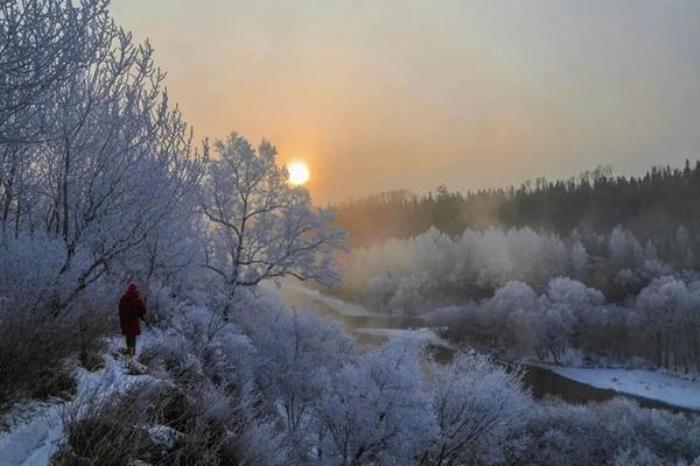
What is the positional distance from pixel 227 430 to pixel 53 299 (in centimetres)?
273

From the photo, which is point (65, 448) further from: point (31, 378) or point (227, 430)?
point (227, 430)

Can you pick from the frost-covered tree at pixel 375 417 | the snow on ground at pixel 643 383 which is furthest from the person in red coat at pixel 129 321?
the snow on ground at pixel 643 383

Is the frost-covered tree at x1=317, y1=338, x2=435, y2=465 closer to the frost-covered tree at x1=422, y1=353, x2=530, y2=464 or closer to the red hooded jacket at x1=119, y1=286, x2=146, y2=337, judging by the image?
the frost-covered tree at x1=422, y1=353, x2=530, y2=464

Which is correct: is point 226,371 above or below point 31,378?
below

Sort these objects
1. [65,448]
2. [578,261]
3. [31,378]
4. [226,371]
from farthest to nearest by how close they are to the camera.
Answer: [578,261] → [226,371] → [31,378] → [65,448]

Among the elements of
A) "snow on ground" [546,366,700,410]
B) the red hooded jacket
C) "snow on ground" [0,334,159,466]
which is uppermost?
the red hooded jacket

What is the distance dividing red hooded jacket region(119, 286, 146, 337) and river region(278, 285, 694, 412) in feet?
55.3

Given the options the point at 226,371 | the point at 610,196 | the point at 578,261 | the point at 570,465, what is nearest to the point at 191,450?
Result: the point at 226,371

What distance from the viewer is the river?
41575mm

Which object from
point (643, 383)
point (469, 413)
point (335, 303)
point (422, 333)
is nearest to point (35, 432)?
point (469, 413)

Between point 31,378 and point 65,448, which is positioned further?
point 31,378

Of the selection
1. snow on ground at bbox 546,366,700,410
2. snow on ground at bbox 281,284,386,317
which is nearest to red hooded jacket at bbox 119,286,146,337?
snow on ground at bbox 546,366,700,410

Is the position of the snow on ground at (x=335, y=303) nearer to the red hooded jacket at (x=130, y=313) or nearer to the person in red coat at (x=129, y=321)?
the red hooded jacket at (x=130, y=313)

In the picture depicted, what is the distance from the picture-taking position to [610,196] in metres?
110
